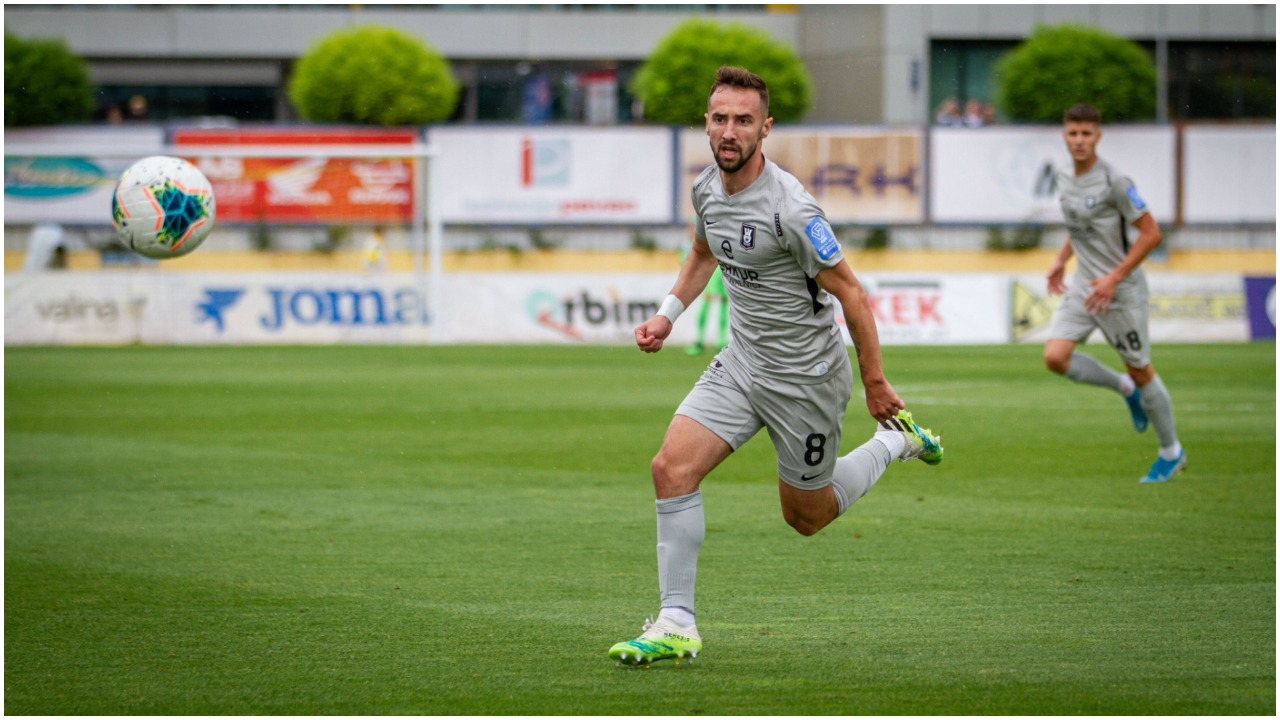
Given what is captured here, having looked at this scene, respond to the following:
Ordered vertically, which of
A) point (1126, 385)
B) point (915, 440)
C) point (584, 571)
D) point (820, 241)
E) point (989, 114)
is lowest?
point (584, 571)

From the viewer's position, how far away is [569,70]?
151 ft

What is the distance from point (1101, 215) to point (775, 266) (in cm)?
549

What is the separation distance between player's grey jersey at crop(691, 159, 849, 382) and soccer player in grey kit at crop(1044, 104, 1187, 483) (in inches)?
193

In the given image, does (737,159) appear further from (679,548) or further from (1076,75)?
(1076,75)

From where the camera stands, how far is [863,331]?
543 cm

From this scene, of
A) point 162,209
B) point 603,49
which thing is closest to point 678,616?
point 162,209

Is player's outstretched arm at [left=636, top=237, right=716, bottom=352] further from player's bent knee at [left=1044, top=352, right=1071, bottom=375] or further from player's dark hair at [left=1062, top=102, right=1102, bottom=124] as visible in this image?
player's bent knee at [left=1044, top=352, right=1071, bottom=375]

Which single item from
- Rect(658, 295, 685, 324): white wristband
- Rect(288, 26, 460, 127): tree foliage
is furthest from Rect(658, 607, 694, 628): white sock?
Rect(288, 26, 460, 127): tree foliage

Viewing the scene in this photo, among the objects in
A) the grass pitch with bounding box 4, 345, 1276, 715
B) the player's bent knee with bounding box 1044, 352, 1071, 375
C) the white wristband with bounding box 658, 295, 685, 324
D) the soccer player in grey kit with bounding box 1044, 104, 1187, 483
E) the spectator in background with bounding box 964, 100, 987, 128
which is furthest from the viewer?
the spectator in background with bounding box 964, 100, 987, 128

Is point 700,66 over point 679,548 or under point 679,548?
over

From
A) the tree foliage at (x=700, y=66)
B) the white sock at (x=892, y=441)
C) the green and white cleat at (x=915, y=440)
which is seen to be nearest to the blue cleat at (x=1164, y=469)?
the green and white cleat at (x=915, y=440)

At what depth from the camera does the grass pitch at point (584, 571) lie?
5094 millimetres

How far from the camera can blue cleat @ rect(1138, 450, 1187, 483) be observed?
10094 mm

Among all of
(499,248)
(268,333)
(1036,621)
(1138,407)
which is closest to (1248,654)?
(1036,621)
